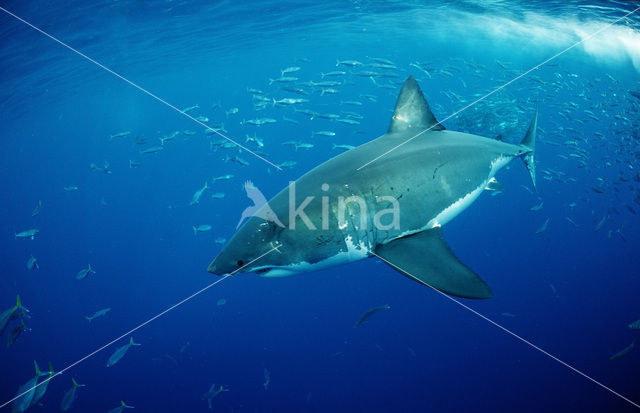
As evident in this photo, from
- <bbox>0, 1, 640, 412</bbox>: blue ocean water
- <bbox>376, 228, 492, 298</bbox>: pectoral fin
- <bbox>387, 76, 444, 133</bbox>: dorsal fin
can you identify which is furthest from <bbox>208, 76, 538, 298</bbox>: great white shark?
<bbox>0, 1, 640, 412</bbox>: blue ocean water

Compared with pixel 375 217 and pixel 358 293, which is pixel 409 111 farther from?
pixel 358 293

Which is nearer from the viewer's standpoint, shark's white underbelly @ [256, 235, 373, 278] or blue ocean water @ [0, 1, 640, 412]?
shark's white underbelly @ [256, 235, 373, 278]

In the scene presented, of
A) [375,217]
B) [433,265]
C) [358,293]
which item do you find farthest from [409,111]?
[358,293]

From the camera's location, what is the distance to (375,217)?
2.84 meters

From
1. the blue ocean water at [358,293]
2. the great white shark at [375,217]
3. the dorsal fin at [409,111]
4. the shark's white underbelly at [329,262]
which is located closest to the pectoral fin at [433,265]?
the great white shark at [375,217]

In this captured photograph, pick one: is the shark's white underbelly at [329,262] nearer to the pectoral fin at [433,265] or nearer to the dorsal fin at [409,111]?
the pectoral fin at [433,265]

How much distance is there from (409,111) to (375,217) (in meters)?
1.65

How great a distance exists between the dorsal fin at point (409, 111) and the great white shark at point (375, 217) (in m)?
0.20

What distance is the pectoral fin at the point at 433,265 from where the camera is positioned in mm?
2238

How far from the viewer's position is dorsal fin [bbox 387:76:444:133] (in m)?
3.69

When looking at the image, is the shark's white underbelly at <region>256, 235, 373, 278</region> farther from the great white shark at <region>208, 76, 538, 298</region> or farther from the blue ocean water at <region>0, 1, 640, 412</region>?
the blue ocean water at <region>0, 1, 640, 412</region>

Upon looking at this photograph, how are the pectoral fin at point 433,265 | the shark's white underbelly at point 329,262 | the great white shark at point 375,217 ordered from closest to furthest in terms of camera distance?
1. the pectoral fin at point 433,265
2. the great white shark at point 375,217
3. the shark's white underbelly at point 329,262

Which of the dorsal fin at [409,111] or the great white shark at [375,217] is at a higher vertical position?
the dorsal fin at [409,111]

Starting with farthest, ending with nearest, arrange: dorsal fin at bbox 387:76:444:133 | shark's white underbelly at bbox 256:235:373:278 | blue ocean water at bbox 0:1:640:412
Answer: blue ocean water at bbox 0:1:640:412 < dorsal fin at bbox 387:76:444:133 < shark's white underbelly at bbox 256:235:373:278
